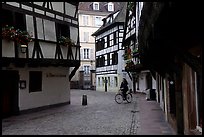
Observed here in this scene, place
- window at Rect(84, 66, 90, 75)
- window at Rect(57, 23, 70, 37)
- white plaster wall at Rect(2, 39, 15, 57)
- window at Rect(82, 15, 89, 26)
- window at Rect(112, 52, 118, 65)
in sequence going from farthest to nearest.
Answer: window at Rect(82, 15, 89, 26) → window at Rect(84, 66, 90, 75) → window at Rect(112, 52, 118, 65) → window at Rect(57, 23, 70, 37) → white plaster wall at Rect(2, 39, 15, 57)

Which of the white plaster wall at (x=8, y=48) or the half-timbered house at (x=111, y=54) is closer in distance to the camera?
the white plaster wall at (x=8, y=48)

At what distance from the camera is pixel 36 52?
1509cm

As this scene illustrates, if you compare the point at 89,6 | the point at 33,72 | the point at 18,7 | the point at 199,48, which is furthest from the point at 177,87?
the point at 89,6

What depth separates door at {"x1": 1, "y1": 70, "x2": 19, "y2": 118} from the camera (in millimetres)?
14587

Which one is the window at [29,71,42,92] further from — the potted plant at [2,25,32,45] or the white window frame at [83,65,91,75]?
the white window frame at [83,65,91,75]

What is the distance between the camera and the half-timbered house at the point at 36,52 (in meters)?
13.7

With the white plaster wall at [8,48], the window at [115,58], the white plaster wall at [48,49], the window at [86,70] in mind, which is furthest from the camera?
the window at [86,70]

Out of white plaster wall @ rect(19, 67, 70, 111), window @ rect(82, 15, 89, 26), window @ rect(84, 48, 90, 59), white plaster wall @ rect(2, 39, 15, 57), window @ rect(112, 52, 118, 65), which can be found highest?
window @ rect(82, 15, 89, 26)

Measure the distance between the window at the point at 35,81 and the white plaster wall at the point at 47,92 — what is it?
19 centimetres

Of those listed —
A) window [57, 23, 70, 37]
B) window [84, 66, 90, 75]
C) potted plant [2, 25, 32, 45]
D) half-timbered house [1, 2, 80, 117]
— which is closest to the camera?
potted plant [2, 25, 32, 45]

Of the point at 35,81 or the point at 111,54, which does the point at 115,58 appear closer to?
the point at 111,54

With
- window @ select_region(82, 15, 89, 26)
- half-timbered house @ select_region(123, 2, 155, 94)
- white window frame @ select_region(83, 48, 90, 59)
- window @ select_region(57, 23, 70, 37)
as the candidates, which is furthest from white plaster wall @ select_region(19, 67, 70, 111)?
window @ select_region(82, 15, 89, 26)

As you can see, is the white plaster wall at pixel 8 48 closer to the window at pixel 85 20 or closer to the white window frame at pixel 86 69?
the white window frame at pixel 86 69

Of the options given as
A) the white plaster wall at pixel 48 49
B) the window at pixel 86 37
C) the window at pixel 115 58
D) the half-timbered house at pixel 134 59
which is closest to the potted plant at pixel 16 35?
the white plaster wall at pixel 48 49
